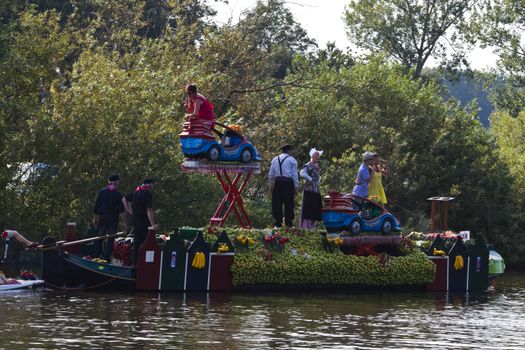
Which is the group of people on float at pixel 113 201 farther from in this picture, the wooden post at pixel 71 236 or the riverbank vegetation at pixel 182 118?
the riverbank vegetation at pixel 182 118

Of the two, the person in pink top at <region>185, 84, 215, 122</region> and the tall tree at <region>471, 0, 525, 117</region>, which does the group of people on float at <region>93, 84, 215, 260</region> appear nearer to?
the person in pink top at <region>185, 84, 215, 122</region>

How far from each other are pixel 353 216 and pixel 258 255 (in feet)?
8.02

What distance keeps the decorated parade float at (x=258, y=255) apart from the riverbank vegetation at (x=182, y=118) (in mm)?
5040

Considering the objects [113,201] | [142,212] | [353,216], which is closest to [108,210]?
[113,201]

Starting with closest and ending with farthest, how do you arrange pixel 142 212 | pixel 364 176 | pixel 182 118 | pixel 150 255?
pixel 150 255 < pixel 142 212 < pixel 364 176 < pixel 182 118

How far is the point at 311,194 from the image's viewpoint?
25953 mm

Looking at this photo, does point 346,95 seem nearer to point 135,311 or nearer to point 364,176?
point 364,176

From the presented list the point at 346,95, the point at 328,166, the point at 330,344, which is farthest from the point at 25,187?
the point at 346,95

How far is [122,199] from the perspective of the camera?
Answer: 24.9m

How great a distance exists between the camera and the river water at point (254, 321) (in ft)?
58.5

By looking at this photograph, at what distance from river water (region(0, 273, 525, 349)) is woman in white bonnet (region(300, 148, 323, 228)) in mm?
1716

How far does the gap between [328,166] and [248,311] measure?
671 inches

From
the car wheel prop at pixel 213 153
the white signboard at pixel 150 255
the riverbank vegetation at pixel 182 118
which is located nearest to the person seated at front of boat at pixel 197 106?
the car wheel prop at pixel 213 153

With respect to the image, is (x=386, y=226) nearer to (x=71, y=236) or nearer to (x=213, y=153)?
(x=213, y=153)
